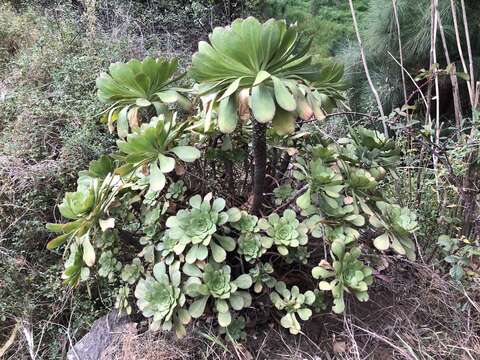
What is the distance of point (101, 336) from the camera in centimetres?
144

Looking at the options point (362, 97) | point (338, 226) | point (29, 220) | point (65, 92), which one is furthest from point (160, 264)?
point (362, 97)

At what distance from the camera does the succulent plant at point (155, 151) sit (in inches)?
40.8

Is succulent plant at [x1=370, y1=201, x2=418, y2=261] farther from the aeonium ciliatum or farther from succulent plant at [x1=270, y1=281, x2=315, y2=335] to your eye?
succulent plant at [x1=270, y1=281, x2=315, y2=335]

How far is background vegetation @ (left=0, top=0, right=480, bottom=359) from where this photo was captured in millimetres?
1271

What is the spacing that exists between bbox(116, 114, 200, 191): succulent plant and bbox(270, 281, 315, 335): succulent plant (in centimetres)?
43

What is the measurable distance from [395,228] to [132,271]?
75 centimetres

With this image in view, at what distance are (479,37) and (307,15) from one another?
62.4 inches

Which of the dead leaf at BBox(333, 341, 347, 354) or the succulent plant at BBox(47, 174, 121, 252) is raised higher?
the succulent plant at BBox(47, 174, 121, 252)

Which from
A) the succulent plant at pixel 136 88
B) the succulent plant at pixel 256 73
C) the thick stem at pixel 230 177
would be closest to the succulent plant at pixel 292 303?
the thick stem at pixel 230 177

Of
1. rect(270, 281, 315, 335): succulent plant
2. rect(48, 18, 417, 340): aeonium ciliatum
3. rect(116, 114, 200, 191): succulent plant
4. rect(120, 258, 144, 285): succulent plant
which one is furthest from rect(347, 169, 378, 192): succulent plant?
rect(120, 258, 144, 285): succulent plant

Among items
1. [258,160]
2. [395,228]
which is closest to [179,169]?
[258,160]

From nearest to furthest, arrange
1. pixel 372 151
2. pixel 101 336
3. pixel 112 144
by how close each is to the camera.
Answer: pixel 372 151 → pixel 101 336 → pixel 112 144

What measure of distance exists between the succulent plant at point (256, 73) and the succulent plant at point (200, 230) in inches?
9.1

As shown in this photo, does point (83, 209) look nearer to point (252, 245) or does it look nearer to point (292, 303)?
point (252, 245)
